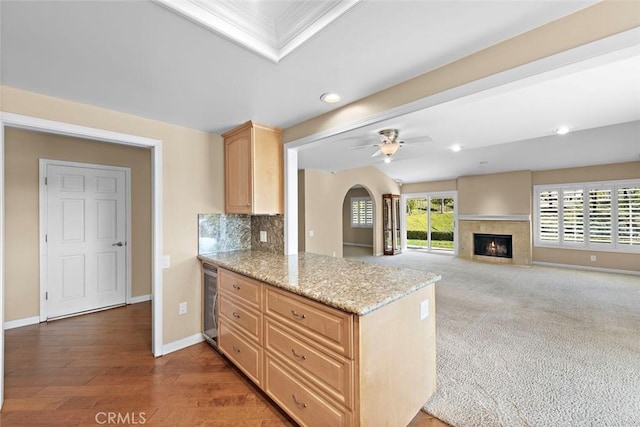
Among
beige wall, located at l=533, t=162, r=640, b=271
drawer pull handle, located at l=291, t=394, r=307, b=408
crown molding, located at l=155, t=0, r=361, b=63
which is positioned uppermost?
crown molding, located at l=155, t=0, r=361, b=63

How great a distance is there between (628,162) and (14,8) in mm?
9260

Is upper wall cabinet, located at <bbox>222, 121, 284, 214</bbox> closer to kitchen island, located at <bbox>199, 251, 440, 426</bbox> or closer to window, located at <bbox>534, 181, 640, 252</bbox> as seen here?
kitchen island, located at <bbox>199, 251, 440, 426</bbox>

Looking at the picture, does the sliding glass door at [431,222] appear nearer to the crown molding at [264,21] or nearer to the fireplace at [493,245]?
the fireplace at [493,245]

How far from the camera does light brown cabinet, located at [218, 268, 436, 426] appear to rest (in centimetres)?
140

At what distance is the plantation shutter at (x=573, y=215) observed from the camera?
254 inches

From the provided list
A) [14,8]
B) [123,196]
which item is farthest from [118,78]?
[123,196]

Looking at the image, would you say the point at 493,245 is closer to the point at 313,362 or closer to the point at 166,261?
the point at 313,362

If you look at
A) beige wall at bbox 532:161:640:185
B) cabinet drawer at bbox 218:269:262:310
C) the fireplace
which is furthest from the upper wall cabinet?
beige wall at bbox 532:161:640:185

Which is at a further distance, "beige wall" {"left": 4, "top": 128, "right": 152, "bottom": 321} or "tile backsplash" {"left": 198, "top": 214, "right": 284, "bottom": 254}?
"beige wall" {"left": 4, "top": 128, "right": 152, "bottom": 321}

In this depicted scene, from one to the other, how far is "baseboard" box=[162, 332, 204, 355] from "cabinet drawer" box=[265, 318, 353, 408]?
4.68 feet

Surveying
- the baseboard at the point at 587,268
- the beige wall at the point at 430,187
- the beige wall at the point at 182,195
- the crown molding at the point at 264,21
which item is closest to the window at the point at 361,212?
the beige wall at the point at 430,187

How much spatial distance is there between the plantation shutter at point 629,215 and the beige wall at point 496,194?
5.27 ft

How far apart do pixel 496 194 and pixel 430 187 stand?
2011mm

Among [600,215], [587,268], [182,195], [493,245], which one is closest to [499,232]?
[493,245]
